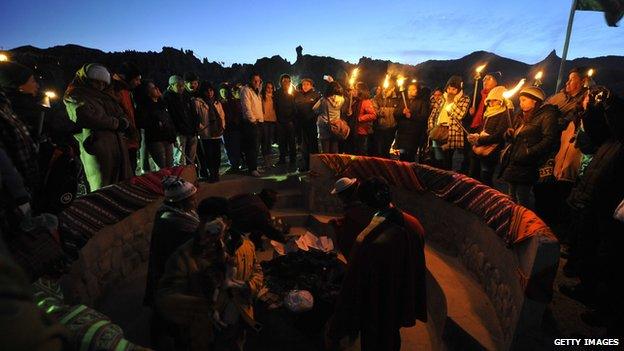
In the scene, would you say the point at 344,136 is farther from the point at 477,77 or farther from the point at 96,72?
the point at 96,72

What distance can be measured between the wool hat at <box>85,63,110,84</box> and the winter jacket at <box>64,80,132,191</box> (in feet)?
0.61

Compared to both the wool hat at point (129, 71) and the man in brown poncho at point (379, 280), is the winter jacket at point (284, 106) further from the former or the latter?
the man in brown poncho at point (379, 280)

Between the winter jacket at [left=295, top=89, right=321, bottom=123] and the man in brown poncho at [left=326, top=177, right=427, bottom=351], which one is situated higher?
the winter jacket at [left=295, top=89, right=321, bottom=123]

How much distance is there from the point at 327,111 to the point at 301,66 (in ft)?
128

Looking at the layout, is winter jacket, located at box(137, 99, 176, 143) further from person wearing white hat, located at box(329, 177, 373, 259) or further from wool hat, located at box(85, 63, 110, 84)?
person wearing white hat, located at box(329, 177, 373, 259)

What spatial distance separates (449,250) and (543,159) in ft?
6.56

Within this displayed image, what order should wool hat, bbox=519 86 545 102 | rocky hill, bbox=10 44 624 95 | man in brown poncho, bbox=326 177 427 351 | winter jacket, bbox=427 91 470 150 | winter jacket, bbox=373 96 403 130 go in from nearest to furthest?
man in brown poncho, bbox=326 177 427 351 → wool hat, bbox=519 86 545 102 → winter jacket, bbox=427 91 470 150 → winter jacket, bbox=373 96 403 130 → rocky hill, bbox=10 44 624 95

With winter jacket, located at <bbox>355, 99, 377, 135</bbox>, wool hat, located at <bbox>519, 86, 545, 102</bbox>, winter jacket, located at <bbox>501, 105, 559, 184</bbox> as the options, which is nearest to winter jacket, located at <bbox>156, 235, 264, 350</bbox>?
winter jacket, located at <bbox>501, 105, 559, 184</bbox>

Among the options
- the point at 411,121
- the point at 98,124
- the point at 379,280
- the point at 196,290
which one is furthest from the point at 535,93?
the point at 98,124

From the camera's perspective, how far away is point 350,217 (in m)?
3.94

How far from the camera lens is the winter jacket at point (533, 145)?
4.89 metres

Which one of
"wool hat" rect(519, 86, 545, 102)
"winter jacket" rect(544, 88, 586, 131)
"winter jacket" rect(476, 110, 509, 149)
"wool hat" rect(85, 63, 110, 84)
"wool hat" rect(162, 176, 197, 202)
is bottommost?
"wool hat" rect(162, 176, 197, 202)

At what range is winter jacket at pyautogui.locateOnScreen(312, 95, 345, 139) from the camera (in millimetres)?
7895

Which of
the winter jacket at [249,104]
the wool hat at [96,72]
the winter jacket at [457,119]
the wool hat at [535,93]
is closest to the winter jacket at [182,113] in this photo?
the winter jacket at [249,104]
